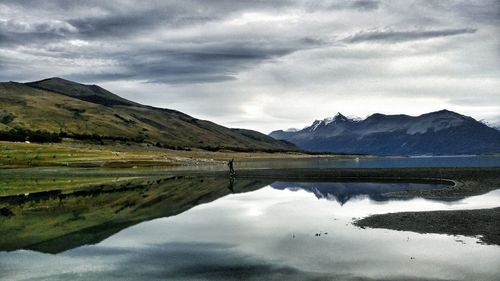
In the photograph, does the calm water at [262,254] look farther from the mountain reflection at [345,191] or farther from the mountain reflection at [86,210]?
the mountain reflection at [345,191]

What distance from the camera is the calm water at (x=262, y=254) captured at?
1102 inches

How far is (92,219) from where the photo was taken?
52.0 metres

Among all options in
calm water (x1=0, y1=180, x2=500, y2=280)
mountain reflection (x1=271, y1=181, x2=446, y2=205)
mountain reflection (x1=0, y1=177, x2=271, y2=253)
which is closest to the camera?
calm water (x1=0, y1=180, x2=500, y2=280)

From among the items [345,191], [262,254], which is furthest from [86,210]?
[345,191]

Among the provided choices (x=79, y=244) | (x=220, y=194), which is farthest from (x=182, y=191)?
(x=79, y=244)

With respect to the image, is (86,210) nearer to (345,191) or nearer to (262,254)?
(262,254)

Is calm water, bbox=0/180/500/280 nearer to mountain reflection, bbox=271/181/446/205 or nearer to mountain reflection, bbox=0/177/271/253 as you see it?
mountain reflection, bbox=0/177/271/253

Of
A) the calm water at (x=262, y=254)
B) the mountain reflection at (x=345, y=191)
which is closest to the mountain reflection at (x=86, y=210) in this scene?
the calm water at (x=262, y=254)

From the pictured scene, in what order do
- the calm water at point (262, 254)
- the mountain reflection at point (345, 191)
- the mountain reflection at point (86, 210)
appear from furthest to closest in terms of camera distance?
1. the mountain reflection at point (345, 191)
2. the mountain reflection at point (86, 210)
3. the calm water at point (262, 254)

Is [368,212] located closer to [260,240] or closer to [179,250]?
[260,240]

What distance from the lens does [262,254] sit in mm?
33312

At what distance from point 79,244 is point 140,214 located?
55.9ft

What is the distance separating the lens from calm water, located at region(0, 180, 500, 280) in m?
28.0

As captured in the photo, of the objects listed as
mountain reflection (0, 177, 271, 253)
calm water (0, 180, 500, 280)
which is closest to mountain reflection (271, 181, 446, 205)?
mountain reflection (0, 177, 271, 253)
